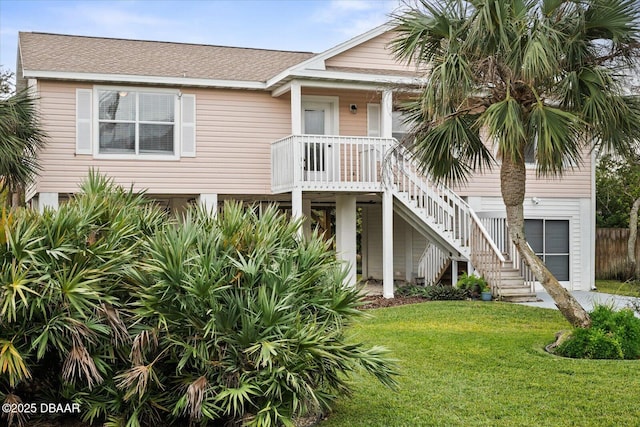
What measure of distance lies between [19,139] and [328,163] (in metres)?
6.32

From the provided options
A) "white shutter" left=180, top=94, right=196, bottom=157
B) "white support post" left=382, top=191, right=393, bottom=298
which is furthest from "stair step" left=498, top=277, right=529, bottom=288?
"white shutter" left=180, top=94, right=196, bottom=157

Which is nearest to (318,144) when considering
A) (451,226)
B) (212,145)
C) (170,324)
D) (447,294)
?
(212,145)

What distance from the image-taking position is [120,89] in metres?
15.7

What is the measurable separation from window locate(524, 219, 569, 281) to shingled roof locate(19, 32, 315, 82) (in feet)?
25.3

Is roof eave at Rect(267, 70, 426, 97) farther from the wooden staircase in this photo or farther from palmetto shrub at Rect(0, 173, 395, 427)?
palmetto shrub at Rect(0, 173, 395, 427)

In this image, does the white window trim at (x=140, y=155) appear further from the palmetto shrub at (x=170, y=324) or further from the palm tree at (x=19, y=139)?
the palmetto shrub at (x=170, y=324)

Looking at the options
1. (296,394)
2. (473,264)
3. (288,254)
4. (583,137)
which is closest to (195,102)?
(473,264)

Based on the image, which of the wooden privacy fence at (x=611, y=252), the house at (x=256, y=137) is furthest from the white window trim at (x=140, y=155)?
the wooden privacy fence at (x=611, y=252)

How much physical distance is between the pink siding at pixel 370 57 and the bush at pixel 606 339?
892 cm

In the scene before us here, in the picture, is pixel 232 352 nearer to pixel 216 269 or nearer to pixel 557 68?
pixel 216 269

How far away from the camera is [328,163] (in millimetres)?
15727

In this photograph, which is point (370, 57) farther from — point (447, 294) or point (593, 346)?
point (593, 346)

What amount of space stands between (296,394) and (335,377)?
2.10 feet

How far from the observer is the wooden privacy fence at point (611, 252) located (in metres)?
22.5
